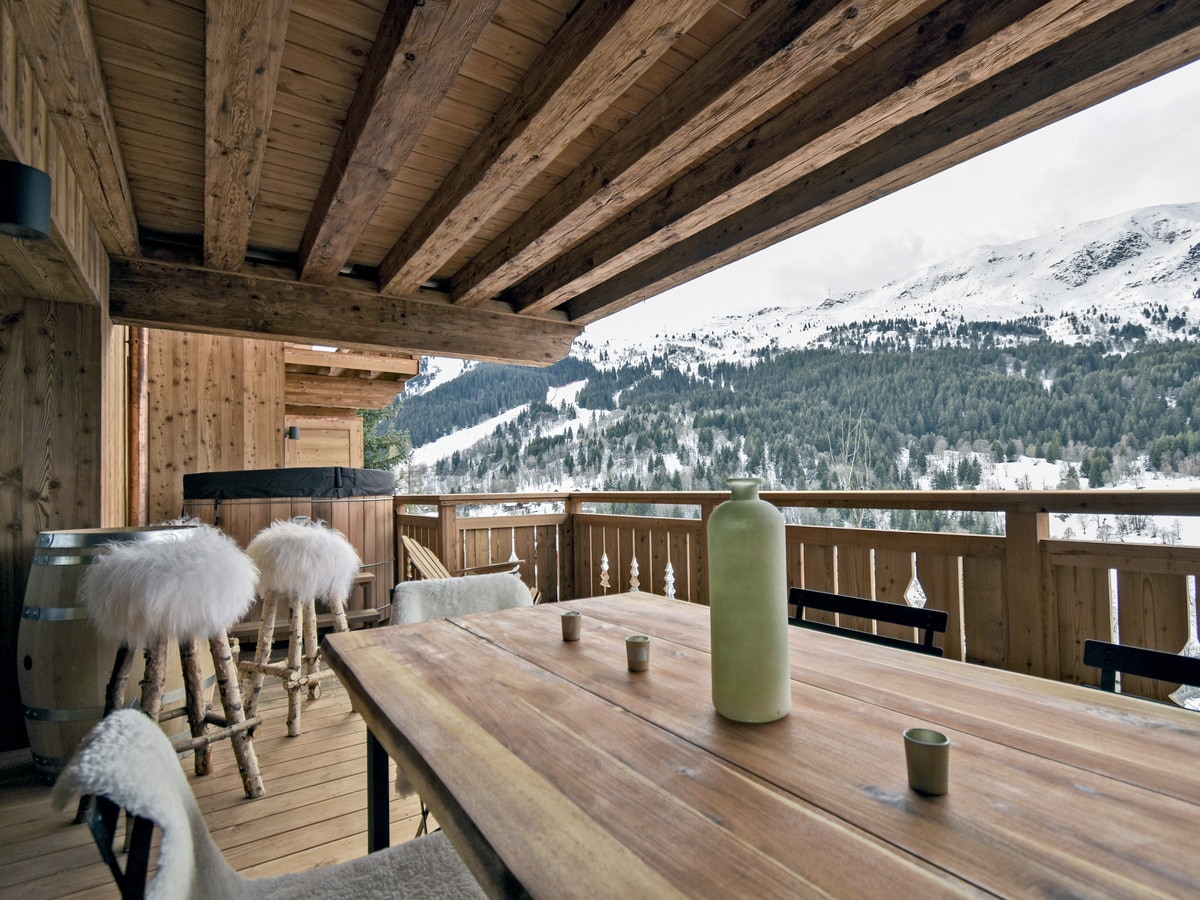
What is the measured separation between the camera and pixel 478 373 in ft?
72.1

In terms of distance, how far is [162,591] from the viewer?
6.75 feet

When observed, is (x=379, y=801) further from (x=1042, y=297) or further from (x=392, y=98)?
(x=1042, y=297)

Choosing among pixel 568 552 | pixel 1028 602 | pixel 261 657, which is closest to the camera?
pixel 1028 602

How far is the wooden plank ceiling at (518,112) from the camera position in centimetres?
178

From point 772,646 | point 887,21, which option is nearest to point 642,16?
point 887,21

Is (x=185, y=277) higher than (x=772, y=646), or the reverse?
(x=185, y=277)

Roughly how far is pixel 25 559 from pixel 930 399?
336 inches

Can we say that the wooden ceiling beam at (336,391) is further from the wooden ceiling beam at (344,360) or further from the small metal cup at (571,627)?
the small metal cup at (571,627)

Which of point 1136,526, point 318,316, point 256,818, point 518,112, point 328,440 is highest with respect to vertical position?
point 518,112

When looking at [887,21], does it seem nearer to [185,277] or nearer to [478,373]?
[185,277]

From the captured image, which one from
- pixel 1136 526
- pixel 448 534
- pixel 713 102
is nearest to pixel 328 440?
pixel 448 534

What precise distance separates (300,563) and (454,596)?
1095 mm

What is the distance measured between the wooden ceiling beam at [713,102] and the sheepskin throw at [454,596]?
1.72 m

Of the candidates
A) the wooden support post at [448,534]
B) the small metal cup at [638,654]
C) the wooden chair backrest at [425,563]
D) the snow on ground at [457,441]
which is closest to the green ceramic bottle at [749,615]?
the small metal cup at [638,654]
